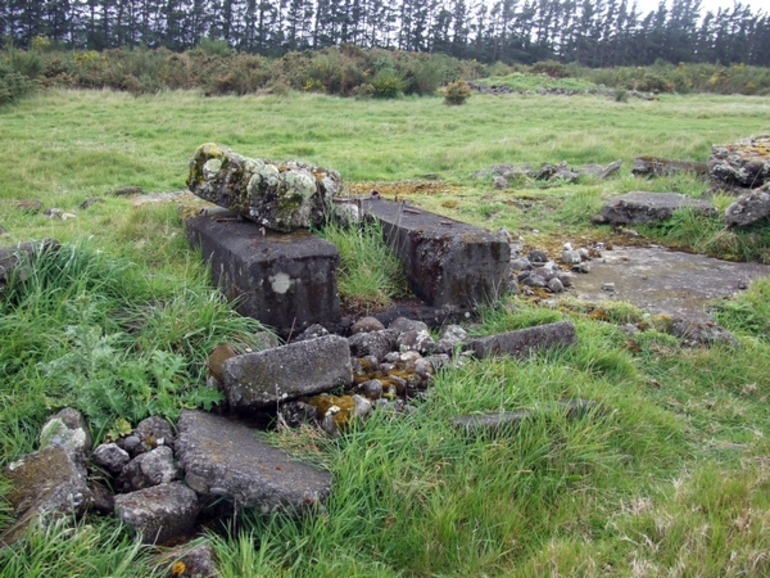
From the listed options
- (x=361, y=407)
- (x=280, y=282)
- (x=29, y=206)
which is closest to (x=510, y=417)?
(x=361, y=407)

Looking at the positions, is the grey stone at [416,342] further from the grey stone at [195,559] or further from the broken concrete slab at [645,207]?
the broken concrete slab at [645,207]

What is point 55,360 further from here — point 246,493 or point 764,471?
point 764,471

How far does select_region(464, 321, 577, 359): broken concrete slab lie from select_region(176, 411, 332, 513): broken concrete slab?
1356 mm

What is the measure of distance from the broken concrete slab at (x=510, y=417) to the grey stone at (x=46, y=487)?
156 cm

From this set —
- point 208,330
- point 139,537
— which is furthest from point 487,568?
point 208,330

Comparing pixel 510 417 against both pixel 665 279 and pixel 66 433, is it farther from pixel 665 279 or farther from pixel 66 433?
pixel 665 279

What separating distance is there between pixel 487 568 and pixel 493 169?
8959 mm

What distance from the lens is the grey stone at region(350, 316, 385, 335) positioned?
3923 millimetres

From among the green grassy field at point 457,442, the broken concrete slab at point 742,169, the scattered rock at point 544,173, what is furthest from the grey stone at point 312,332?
the broken concrete slab at point 742,169

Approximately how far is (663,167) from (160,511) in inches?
353

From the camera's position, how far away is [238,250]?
3.89m

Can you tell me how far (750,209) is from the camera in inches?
247

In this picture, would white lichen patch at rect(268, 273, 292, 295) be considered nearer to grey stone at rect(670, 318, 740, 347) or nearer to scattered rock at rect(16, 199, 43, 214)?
grey stone at rect(670, 318, 740, 347)

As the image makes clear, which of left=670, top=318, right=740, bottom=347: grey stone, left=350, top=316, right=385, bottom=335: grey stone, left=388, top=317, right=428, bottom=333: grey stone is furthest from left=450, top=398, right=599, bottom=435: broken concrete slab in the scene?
left=670, top=318, right=740, bottom=347: grey stone
